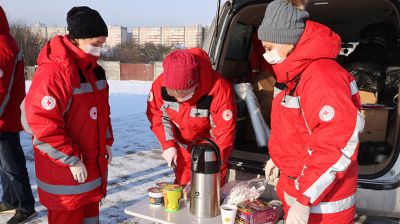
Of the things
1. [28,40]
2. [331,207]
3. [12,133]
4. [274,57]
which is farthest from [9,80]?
[28,40]

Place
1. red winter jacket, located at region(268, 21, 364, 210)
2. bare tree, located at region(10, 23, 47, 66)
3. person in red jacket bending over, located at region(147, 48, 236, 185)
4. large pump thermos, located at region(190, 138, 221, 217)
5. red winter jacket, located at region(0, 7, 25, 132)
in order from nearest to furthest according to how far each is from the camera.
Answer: red winter jacket, located at region(268, 21, 364, 210) < large pump thermos, located at region(190, 138, 221, 217) < person in red jacket bending over, located at region(147, 48, 236, 185) < red winter jacket, located at region(0, 7, 25, 132) < bare tree, located at region(10, 23, 47, 66)

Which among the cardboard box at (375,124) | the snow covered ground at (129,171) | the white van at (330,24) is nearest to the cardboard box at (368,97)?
the white van at (330,24)

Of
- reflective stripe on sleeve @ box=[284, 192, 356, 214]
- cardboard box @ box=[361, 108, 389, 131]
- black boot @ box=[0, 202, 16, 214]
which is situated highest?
cardboard box @ box=[361, 108, 389, 131]

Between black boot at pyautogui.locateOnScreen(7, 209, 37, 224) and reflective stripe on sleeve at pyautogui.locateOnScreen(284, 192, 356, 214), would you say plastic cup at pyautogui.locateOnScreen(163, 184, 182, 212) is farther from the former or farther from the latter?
black boot at pyautogui.locateOnScreen(7, 209, 37, 224)

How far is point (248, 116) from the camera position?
4176 millimetres

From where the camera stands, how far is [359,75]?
4.23 meters

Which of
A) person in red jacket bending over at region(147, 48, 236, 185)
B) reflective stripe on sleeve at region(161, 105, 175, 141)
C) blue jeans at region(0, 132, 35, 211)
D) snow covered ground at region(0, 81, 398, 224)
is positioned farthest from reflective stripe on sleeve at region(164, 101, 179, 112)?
blue jeans at region(0, 132, 35, 211)

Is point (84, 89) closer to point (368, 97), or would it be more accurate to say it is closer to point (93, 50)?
point (93, 50)

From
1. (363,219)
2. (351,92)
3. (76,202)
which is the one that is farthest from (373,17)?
(76,202)

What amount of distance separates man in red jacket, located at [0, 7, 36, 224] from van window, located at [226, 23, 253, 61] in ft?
7.44

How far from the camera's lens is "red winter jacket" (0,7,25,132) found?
3231 mm

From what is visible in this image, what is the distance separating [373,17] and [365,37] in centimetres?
32

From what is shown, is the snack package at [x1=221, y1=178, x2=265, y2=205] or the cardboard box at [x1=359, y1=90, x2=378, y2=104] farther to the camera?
the cardboard box at [x1=359, y1=90, x2=378, y2=104]

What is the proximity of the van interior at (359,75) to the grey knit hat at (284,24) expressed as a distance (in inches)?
55.2
